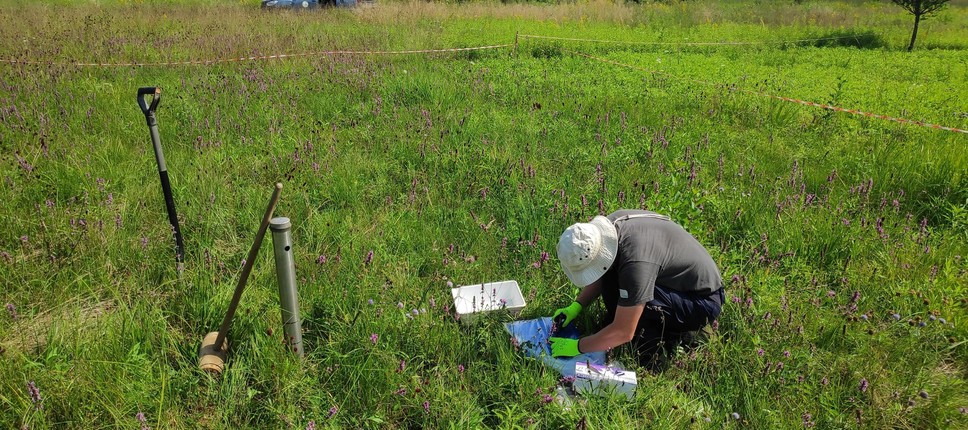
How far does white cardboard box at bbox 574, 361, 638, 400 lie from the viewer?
2.34 metres

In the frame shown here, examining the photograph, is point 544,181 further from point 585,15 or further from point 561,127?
point 585,15

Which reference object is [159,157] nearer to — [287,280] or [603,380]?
[287,280]

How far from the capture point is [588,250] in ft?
7.87

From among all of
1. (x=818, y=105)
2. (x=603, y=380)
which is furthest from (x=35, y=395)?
(x=818, y=105)

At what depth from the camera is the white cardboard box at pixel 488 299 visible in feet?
8.87

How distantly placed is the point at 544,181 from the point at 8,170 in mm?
3966

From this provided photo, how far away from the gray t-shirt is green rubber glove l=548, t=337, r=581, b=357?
0.33 metres

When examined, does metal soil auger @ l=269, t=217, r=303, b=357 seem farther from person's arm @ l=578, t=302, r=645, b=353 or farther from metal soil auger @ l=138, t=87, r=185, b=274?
person's arm @ l=578, t=302, r=645, b=353

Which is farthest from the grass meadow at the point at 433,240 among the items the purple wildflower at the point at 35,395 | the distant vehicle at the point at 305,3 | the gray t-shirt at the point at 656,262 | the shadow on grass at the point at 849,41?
the distant vehicle at the point at 305,3

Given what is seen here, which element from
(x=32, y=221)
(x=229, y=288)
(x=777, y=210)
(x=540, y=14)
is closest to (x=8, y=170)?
(x=32, y=221)

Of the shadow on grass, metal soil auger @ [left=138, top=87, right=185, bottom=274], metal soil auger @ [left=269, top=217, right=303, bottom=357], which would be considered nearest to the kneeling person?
metal soil auger @ [left=269, top=217, right=303, bottom=357]

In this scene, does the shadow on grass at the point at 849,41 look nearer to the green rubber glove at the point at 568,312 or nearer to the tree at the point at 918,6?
the tree at the point at 918,6

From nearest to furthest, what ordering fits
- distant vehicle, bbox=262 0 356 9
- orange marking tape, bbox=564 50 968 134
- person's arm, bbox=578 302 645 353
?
1. person's arm, bbox=578 302 645 353
2. orange marking tape, bbox=564 50 968 134
3. distant vehicle, bbox=262 0 356 9

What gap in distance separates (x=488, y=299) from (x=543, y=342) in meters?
0.41
